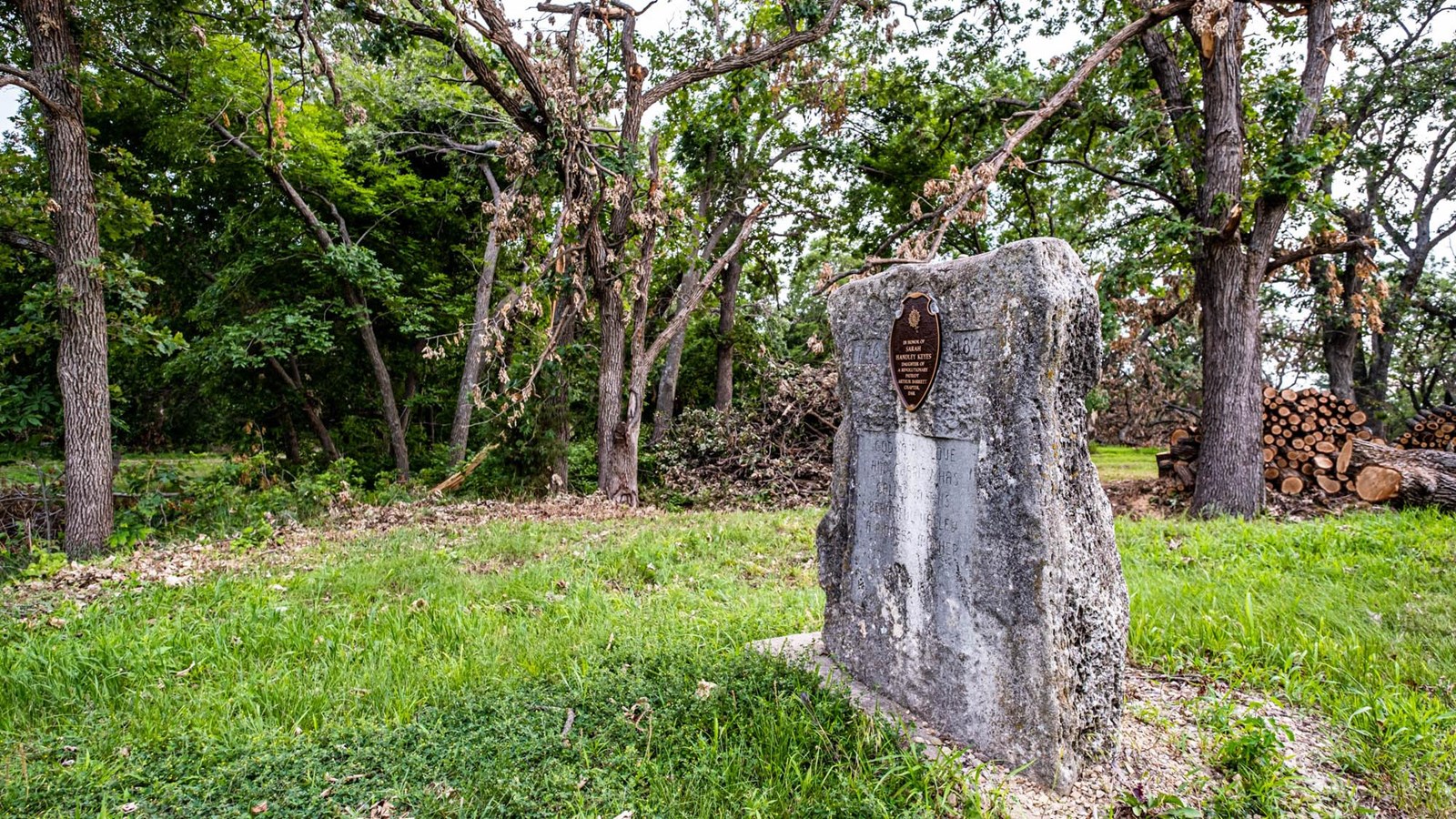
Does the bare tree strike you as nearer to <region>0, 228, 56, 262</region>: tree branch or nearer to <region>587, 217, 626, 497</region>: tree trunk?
<region>587, 217, 626, 497</region>: tree trunk

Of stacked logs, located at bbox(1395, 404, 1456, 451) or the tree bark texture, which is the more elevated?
the tree bark texture

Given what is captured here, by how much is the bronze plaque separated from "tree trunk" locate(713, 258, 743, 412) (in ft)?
38.5

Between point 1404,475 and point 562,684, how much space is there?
1038 cm

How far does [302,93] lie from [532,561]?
7.14 m

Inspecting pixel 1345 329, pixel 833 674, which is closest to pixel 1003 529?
pixel 833 674

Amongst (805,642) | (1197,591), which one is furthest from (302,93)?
(1197,591)

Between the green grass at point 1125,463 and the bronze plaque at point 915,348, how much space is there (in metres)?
9.61

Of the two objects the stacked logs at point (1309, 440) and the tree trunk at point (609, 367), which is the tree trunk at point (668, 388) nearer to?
the tree trunk at point (609, 367)

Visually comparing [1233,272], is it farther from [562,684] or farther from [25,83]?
[25,83]

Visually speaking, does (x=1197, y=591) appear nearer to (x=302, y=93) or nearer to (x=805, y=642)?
(x=805, y=642)

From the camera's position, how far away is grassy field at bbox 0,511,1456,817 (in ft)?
8.69

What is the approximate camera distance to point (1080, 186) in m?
12.7

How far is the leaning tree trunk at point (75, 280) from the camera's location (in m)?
7.52

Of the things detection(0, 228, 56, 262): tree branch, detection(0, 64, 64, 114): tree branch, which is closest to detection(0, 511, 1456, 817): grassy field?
detection(0, 228, 56, 262): tree branch
